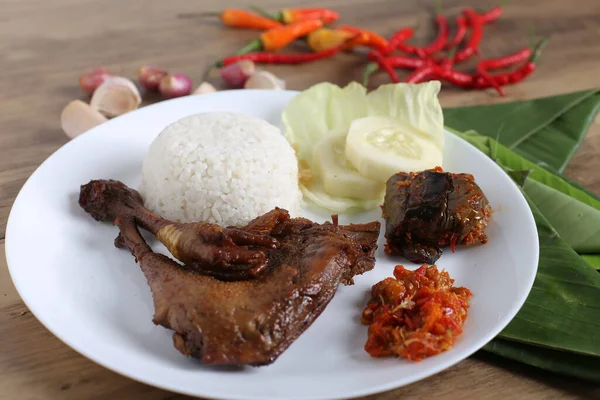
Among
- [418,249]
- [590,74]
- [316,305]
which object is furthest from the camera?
[590,74]

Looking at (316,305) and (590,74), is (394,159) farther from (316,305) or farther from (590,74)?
Answer: (590,74)

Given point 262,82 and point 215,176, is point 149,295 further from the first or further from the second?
point 262,82

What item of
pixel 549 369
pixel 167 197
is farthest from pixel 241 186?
pixel 549 369

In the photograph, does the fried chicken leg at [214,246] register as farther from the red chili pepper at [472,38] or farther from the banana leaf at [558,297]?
the red chili pepper at [472,38]

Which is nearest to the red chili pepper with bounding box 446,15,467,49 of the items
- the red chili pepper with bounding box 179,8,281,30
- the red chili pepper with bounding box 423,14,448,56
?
the red chili pepper with bounding box 423,14,448,56

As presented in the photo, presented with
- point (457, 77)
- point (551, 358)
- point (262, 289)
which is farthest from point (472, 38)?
point (262, 289)

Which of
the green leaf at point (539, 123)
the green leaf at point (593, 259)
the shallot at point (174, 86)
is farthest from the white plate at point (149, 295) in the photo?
the shallot at point (174, 86)

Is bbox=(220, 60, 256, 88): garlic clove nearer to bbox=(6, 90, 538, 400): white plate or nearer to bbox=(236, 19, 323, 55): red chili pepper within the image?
bbox=(236, 19, 323, 55): red chili pepper
